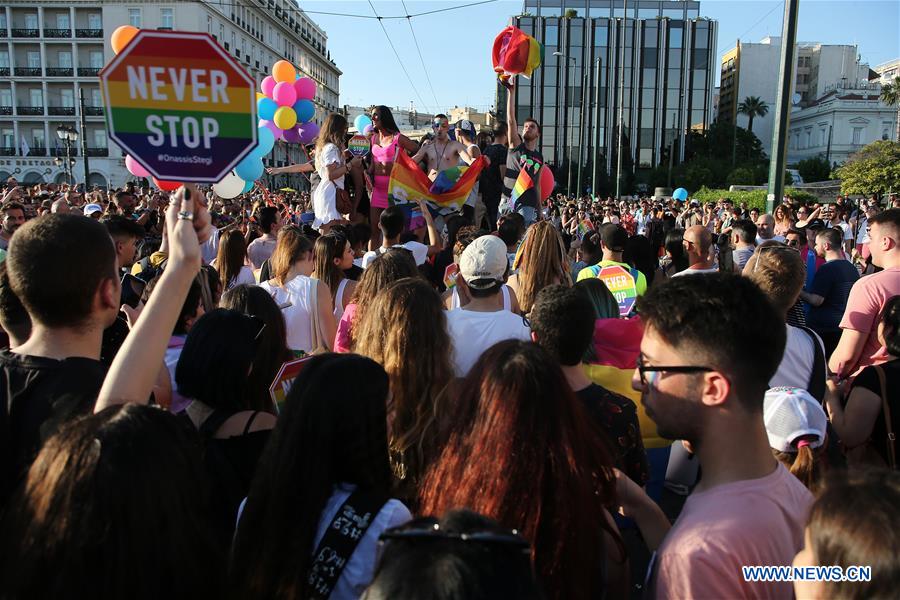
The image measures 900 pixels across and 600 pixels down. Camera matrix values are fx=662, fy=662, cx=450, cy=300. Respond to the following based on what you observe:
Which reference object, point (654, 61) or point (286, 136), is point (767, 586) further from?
point (654, 61)

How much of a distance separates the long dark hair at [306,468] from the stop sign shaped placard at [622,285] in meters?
3.40

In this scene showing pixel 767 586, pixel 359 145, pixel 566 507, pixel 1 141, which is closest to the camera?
pixel 767 586

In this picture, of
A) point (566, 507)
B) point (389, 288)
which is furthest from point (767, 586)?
point (389, 288)

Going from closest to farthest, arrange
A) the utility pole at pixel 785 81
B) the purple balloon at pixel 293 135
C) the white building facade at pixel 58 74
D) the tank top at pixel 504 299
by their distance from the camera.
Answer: the tank top at pixel 504 299 < the utility pole at pixel 785 81 < the purple balloon at pixel 293 135 < the white building facade at pixel 58 74

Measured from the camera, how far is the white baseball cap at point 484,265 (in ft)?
12.5

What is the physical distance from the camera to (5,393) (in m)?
2.11

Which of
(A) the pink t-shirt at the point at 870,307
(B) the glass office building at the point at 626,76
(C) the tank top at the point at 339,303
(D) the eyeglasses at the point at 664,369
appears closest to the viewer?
(D) the eyeglasses at the point at 664,369

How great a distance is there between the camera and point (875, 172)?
3341 cm

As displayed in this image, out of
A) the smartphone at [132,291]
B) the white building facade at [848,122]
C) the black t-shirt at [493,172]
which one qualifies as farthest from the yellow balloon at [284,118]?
the white building facade at [848,122]

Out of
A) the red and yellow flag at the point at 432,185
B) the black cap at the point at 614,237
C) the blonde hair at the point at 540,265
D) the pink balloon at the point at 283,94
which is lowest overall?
the blonde hair at the point at 540,265

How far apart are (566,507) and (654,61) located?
260 ft

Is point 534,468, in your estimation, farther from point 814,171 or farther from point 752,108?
point 752,108

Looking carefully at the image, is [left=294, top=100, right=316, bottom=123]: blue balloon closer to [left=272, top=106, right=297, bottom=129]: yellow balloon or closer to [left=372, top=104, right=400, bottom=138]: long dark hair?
[left=272, top=106, right=297, bottom=129]: yellow balloon

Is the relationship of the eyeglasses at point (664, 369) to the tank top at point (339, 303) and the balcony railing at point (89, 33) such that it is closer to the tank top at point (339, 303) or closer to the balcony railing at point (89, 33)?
the tank top at point (339, 303)
